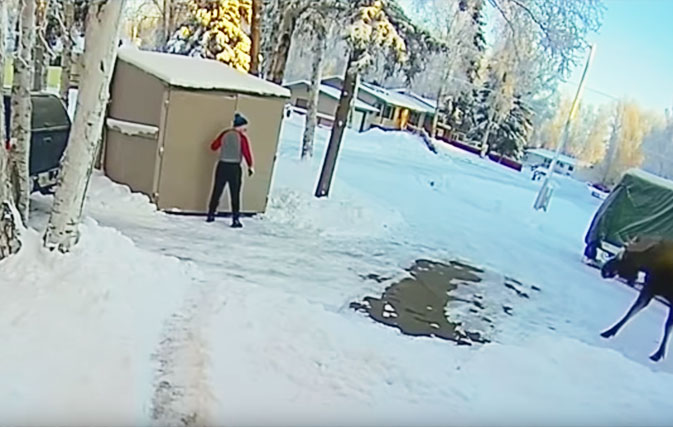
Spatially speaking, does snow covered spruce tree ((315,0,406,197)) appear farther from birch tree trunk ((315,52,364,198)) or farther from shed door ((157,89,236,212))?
shed door ((157,89,236,212))

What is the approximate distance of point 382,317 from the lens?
681cm

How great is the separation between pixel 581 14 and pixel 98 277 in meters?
9.33

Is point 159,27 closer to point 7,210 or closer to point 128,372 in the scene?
point 7,210

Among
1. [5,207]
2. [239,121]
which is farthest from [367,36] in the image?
[5,207]

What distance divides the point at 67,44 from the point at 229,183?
364 centimetres

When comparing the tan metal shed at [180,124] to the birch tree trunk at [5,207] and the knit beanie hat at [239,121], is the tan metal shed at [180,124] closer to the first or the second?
the knit beanie hat at [239,121]

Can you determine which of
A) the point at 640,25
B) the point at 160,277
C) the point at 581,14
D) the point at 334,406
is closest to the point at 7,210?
the point at 160,277

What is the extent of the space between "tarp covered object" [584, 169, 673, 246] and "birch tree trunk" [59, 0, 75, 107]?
9.92 metres

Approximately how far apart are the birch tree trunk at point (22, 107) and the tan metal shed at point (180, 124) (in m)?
2.74

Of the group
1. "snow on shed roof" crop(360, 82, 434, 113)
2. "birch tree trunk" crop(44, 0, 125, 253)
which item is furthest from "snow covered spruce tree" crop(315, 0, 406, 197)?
"snow on shed roof" crop(360, 82, 434, 113)

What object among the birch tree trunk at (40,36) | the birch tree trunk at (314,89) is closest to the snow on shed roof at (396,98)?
the birch tree trunk at (314,89)

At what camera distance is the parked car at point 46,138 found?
28.8 ft

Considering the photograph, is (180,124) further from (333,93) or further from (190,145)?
(333,93)

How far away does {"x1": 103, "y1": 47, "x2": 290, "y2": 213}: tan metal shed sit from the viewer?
9.45 m
